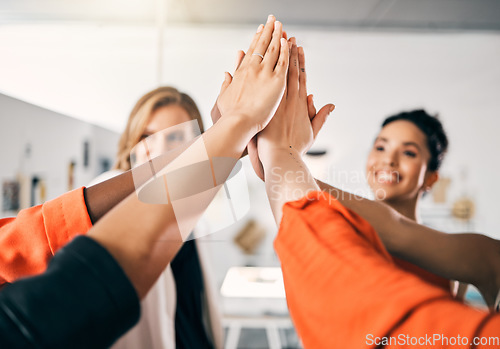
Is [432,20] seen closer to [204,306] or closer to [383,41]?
[383,41]

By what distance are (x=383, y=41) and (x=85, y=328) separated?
115 centimetres

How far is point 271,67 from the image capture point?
0.27 metres

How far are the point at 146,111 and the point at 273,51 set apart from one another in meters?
0.52

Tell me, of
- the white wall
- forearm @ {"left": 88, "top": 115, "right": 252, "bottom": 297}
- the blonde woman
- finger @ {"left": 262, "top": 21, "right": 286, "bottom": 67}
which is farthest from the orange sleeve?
the white wall

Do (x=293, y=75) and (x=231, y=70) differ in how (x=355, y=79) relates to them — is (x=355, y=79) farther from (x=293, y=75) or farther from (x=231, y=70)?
(x=293, y=75)

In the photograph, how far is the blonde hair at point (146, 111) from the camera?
718 mm

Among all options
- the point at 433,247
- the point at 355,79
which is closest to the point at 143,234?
the point at 433,247

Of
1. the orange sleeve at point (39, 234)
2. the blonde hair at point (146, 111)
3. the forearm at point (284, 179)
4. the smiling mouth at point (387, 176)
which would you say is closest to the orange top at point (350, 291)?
the forearm at point (284, 179)

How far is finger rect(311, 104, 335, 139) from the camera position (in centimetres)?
31

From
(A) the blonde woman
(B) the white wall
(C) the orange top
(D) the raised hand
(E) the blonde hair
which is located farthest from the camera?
(B) the white wall

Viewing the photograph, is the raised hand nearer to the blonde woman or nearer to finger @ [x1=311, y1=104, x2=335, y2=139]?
finger @ [x1=311, y1=104, x2=335, y2=139]

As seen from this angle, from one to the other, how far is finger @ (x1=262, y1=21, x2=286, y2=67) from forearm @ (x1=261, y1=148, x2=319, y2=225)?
0.26 feet

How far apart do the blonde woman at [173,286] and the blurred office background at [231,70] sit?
0.12 meters

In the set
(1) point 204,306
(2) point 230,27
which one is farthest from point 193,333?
(2) point 230,27
